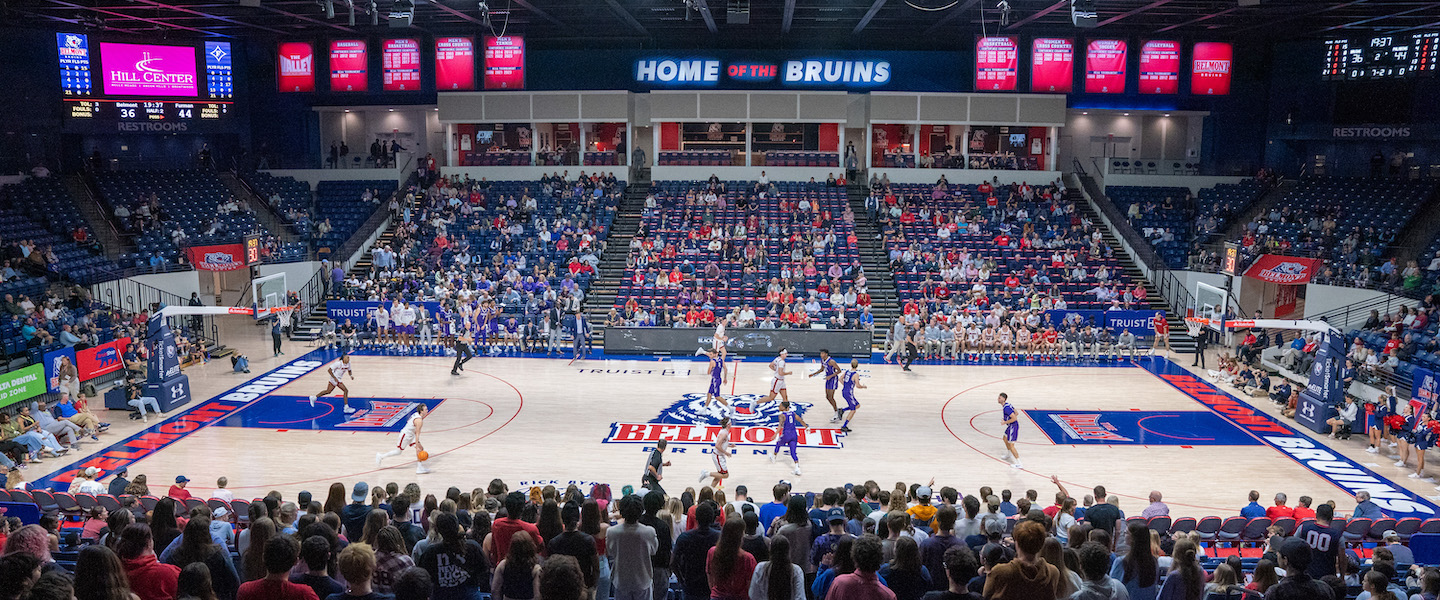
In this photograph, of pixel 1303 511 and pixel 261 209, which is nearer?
pixel 1303 511

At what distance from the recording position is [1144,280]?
99.9ft

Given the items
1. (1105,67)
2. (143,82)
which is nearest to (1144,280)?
(1105,67)

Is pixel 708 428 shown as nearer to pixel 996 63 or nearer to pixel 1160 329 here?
pixel 1160 329

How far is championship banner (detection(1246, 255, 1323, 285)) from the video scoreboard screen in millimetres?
34456

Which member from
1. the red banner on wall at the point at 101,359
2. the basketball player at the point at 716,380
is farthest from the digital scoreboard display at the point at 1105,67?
the red banner on wall at the point at 101,359

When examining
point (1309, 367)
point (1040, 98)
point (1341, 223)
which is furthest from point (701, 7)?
point (1341, 223)

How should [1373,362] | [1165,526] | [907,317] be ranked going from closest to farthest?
[1165,526] < [1373,362] < [907,317]

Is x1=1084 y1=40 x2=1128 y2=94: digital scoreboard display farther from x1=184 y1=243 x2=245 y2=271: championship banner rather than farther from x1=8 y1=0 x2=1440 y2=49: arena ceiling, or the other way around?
x1=184 y1=243 x2=245 y2=271: championship banner

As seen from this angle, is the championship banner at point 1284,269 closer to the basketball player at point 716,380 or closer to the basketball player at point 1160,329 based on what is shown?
the basketball player at point 1160,329

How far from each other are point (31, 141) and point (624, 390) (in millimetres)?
23910

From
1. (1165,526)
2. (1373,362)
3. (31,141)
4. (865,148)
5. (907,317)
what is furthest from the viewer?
(865,148)

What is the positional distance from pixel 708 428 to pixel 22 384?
13890 millimetres

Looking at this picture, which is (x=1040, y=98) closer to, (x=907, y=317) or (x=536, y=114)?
(x=907, y=317)

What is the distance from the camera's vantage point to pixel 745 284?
2875 centimetres
